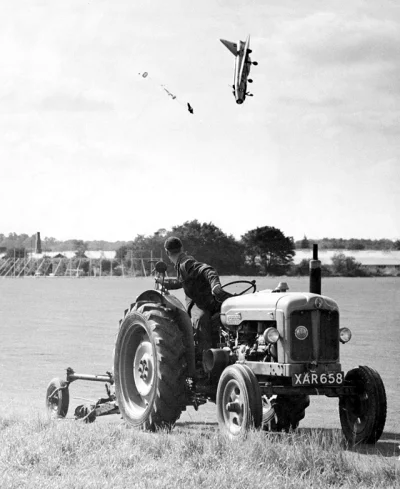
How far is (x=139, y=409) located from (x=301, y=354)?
2014 mm

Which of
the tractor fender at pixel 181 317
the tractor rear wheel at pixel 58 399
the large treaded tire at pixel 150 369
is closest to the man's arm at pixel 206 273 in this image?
the tractor fender at pixel 181 317

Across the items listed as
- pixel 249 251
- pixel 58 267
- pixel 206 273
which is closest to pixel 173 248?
pixel 206 273

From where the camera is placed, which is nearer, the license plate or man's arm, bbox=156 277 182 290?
the license plate

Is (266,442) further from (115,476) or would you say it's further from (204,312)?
(204,312)

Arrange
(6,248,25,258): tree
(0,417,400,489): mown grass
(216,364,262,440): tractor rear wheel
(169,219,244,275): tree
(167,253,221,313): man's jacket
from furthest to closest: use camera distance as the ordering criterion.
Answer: (6,248,25,258): tree < (169,219,244,275): tree < (167,253,221,313): man's jacket < (216,364,262,440): tractor rear wheel < (0,417,400,489): mown grass

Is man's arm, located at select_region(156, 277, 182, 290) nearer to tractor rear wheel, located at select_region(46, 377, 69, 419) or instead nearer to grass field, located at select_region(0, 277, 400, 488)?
grass field, located at select_region(0, 277, 400, 488)

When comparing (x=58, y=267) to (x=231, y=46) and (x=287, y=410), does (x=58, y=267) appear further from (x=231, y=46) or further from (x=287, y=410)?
(x=287, y=410)

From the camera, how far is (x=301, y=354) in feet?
28.5

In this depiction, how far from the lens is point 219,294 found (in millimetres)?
9125

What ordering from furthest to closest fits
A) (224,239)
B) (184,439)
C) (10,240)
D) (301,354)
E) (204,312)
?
(10,240) < (224,239) < (204,312) < (301,354) < (184,439)

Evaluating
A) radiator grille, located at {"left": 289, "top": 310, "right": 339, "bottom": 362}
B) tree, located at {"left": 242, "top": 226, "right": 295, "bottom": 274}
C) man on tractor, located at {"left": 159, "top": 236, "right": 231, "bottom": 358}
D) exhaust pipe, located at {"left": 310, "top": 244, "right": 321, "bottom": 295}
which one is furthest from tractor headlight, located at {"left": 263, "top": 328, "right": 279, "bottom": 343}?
tree, located at {"left": 242, "top": 226, "right": 295, "bottom": 274}

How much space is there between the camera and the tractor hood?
28.5ft

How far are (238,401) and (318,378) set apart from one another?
0.75m

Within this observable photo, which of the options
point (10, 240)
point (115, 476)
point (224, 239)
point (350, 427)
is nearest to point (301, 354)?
point (350, 427)
